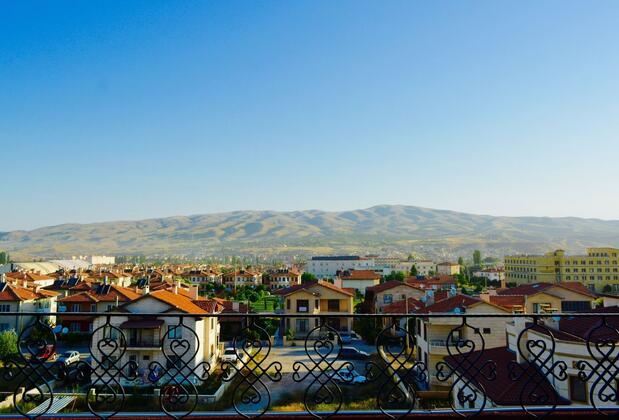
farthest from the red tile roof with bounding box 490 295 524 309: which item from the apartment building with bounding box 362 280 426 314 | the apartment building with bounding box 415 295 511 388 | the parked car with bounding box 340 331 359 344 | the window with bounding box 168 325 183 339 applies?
the window with bounding box 168 325 183 339

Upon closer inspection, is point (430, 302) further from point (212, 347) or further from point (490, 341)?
point (212, 347)

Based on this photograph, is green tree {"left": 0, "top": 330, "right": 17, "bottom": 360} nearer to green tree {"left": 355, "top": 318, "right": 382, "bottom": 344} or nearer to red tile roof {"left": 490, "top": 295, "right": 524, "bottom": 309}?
green tree {"left": 355, "top": 318, "right": 382, "bottom": 344}

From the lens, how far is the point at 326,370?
3.71 meters

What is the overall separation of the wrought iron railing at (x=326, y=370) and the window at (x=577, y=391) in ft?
0.09

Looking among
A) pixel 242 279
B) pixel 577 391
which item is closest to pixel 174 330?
pixel 577 391

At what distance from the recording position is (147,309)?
22.2 meters

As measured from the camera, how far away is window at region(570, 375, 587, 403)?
10.7 m

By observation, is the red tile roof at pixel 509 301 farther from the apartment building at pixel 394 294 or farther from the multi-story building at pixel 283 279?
the multi-story building at pixel 283 279

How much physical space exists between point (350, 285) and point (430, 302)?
33.0 meters

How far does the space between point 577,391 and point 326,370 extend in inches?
381

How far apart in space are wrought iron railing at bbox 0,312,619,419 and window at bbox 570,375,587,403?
27 millimetres

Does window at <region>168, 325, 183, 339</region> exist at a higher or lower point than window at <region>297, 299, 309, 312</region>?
higher

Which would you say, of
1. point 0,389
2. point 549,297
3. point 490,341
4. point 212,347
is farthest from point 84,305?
point 549,297

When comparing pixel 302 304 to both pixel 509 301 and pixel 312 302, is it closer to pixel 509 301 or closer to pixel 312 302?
pixel 312 302
